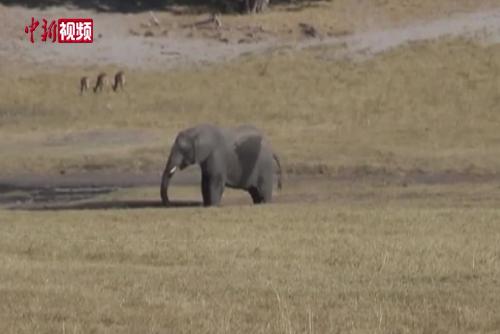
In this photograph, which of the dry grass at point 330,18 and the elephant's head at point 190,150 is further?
the dry grass at point 330,18

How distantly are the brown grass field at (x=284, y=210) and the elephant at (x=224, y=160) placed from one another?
2.88ft

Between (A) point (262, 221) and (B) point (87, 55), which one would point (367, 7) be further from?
(A) point (262, 221)

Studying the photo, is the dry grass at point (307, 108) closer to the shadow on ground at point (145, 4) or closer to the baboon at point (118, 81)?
the baboon at point (118, 81)

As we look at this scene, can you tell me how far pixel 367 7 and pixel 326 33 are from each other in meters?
4.14

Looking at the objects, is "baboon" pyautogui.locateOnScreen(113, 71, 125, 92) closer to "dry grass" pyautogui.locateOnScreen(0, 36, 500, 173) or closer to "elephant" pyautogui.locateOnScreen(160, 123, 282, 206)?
"dry grass" pyautogui.locateOnScreen(0, 36, 500, 173)

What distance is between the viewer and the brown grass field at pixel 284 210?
10461 mm

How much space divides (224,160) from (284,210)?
14.9 ft

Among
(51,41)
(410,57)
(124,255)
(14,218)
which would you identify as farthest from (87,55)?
(124,255)

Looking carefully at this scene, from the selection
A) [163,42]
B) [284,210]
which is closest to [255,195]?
[284,210]

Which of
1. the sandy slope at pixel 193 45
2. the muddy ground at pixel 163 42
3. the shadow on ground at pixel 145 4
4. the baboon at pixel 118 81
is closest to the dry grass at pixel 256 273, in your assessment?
the muddy ground at pixel 163 42

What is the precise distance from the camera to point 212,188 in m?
24.8

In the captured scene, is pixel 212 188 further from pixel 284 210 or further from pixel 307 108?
pixel 307 108

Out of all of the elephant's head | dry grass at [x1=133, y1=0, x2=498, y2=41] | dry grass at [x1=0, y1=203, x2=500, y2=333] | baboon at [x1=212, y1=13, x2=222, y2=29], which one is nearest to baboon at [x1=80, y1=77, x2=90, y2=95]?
dry grass at [x1=133, y1=0, x2=498, y2=41]

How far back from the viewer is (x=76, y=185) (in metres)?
30.9
